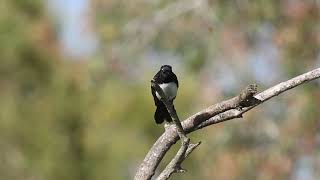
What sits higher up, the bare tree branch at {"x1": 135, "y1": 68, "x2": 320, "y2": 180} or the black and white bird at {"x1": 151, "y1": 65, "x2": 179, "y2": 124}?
the black and white bird at {"x1": 151, "y1": 65, "x2": 179, "y2": 124}

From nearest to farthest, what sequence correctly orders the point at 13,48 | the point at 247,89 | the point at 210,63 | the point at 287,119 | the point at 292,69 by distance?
the point at 247,89
the point at 292,69
the point at 287,119
the point at 210,63
the point at 13,48

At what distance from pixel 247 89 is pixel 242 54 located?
30.7 feet

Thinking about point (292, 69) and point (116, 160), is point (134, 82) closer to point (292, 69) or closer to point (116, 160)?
point (116, 160)

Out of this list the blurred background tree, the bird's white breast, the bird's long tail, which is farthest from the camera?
the blurred background tree

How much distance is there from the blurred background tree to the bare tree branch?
6404mm

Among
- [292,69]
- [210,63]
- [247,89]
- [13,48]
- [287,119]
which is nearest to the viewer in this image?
[247,89]

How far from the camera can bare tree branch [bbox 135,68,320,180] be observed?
3.14 m

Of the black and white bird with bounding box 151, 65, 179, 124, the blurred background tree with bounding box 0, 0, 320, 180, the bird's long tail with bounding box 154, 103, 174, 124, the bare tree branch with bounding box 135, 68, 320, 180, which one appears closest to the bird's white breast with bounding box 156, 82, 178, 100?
the black and white bird with bounding box 151, 65, 179, 124

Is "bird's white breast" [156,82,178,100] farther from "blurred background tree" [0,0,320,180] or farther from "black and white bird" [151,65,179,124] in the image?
"blurred background tree" [0,0,320,180]

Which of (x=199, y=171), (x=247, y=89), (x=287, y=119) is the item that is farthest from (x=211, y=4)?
(x=247, y=89)

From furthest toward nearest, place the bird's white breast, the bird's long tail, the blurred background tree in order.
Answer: the blurred background tree, the bird's long tail, the bird's white breast

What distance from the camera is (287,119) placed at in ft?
34.8

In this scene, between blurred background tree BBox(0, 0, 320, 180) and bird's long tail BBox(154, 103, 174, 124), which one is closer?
bird's long tail BBox(154, 103, 174, 124)

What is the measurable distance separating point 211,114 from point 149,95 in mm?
8060
